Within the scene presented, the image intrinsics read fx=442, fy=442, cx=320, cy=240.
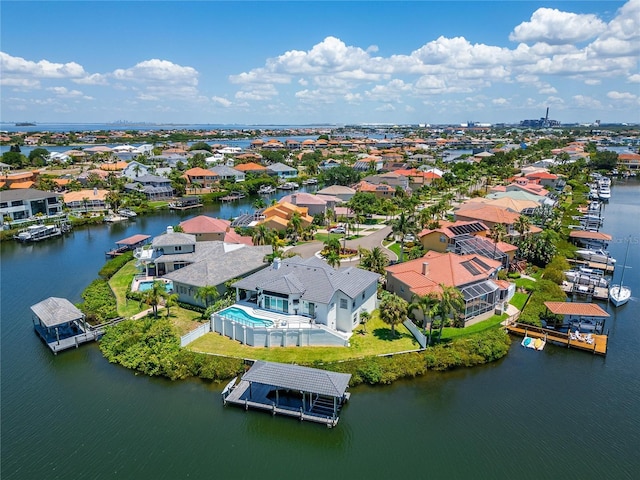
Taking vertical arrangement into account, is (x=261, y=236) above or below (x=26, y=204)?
above

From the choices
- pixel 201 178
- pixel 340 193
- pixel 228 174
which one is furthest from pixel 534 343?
pixel 228 174

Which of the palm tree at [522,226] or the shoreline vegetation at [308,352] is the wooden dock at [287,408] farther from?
the palm tree at [522,226]

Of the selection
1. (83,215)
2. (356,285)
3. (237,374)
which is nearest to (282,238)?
(356,285)

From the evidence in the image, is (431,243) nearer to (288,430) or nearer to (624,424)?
(624,424)

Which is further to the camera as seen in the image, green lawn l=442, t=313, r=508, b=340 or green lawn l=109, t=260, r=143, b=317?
green lawn l=109, t=260, r=143, b=317

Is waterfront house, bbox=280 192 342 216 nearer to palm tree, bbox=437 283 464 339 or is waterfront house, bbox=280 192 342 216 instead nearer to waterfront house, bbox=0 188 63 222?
waterfront house, bbox=0 188 63 222

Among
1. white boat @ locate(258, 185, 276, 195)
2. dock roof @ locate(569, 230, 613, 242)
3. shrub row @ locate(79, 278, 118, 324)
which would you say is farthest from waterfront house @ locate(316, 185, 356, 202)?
shrub row @ locate(79, 278, 118, 324)

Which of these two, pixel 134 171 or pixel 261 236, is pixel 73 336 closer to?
pixel 261 236
